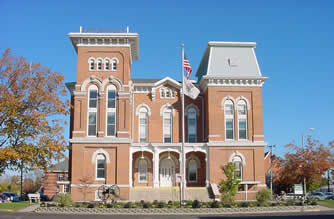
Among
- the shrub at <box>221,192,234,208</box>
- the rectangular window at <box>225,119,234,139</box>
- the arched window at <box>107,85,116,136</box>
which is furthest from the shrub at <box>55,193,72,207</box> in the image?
the rectangular window at <box>225,119,234,139</box>

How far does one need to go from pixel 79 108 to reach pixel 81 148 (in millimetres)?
3677

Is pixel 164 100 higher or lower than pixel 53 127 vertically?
higher

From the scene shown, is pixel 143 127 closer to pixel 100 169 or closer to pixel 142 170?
pixel 142 170

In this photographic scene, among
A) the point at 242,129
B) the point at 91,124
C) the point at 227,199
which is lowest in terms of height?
the point at 227,199

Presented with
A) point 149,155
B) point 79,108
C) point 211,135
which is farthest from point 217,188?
point 79,108

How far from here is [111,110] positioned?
36.3m

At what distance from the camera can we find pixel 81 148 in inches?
1384

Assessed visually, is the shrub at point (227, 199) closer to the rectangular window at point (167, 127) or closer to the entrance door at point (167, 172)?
the entrance door at point (167, 172)

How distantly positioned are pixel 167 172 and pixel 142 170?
2637 millimetres

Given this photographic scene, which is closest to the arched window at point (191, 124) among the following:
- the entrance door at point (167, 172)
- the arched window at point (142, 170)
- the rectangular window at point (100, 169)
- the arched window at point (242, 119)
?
the entrance door at point (167, 172)

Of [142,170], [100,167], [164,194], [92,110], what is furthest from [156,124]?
[164,194]

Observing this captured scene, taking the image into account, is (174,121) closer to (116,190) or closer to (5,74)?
(116,190)

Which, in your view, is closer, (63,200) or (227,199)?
(63,200)

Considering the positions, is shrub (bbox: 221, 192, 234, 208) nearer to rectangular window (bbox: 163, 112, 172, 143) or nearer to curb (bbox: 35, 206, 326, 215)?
curb (bbox: 35, 206, 326, 215)
